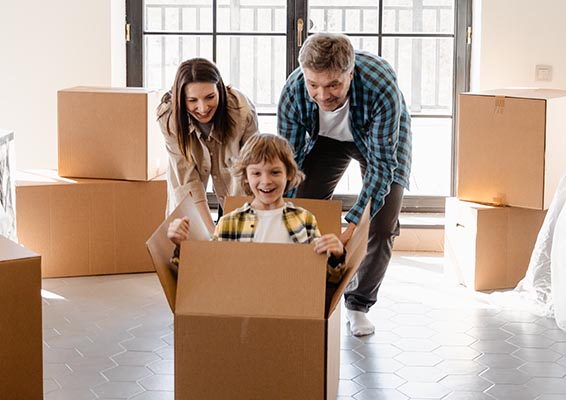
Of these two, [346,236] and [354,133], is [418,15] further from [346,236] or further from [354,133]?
[346,236]

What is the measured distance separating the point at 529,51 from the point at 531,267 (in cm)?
125

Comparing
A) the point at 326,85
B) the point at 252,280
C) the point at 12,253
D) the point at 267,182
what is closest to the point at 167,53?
the point at 326,85

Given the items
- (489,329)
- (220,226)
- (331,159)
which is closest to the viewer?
(220,226)

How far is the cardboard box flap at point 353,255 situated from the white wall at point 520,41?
2.45 m

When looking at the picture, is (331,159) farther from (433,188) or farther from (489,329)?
(433,188)

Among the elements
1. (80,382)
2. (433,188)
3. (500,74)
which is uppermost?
(500,74)

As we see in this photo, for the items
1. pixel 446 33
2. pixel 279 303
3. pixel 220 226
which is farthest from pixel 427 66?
pixel 279 303

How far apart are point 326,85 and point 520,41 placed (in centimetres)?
232

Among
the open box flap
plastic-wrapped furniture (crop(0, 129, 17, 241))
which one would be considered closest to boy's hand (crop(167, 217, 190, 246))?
the open box flap

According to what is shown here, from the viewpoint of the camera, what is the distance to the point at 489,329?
3.71 meters

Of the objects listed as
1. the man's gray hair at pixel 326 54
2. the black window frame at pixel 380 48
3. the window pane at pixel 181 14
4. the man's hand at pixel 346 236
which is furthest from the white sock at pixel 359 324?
the window pane at pixel 181 14

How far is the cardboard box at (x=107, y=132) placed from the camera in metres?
4.36

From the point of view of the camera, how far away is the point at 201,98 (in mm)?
3209

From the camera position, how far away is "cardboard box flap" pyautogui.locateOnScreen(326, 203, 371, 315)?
241cm
